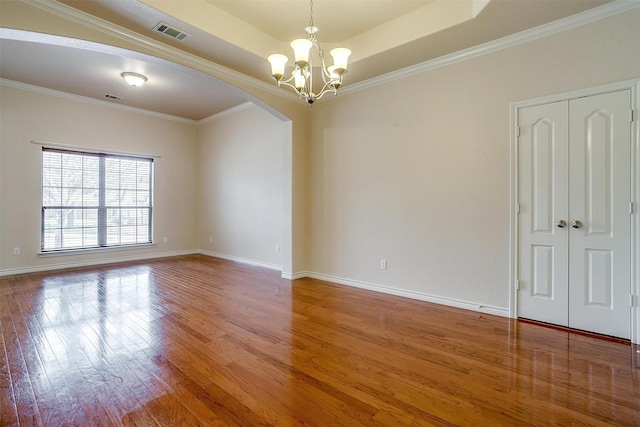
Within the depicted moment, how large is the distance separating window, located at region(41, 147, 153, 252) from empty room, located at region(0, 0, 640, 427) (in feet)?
0.24

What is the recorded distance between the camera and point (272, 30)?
3.63 m

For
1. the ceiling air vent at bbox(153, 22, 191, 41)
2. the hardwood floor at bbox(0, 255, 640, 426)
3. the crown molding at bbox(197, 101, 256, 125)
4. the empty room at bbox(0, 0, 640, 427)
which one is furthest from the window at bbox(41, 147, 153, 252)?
the ceiling air vent at bbox(153, 22, 191, 41)

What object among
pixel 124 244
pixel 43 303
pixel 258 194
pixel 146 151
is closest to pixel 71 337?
pixel 43 303

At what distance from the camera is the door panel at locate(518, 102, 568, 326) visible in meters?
2.96

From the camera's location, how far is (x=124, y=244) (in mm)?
6461

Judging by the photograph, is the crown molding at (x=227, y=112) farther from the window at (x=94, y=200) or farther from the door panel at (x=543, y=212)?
the door panel at (x=543, y=212)

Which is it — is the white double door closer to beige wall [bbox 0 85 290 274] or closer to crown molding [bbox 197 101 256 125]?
beige wall [bbox 0 85 290 274]

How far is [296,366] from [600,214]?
10.3 ft

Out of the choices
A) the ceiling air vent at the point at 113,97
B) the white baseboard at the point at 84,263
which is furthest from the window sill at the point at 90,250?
the ceiling air vent at the point at 113,97

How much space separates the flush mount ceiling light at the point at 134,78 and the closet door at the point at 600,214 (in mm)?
5758

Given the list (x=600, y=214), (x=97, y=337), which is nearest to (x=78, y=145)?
(x=97, y=337)

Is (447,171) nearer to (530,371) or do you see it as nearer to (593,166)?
(593,166)

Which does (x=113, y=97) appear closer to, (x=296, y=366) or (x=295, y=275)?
(x=295, y=275)

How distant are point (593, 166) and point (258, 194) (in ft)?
16.8
